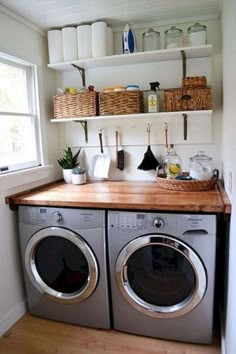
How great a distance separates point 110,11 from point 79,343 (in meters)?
2.30

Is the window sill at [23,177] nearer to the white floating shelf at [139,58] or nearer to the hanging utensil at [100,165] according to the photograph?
the hanging utensil at [100,165]

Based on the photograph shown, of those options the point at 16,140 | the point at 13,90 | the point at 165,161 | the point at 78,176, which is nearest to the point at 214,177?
the point at 165,161

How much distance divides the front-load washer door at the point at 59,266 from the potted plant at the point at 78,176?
0.59 meters

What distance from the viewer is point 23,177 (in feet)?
6.94

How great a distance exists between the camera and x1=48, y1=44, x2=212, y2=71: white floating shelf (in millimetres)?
2027

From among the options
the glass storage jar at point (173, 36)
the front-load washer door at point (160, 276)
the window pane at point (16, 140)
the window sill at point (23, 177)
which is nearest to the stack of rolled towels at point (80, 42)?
the glass storage jar at point (173, 36)

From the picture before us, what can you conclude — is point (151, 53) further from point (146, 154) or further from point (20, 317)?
point (20, 317)

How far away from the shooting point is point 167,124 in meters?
2.35

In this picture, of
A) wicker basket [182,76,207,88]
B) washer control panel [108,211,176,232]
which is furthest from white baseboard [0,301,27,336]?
wicker basket [182,76,207,88]

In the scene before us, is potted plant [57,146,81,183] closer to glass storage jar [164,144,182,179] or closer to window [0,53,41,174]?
window [0,53,41,174]

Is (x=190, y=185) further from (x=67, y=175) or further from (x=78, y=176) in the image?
(x=67, y=175)

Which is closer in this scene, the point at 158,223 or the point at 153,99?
the point at 158,223

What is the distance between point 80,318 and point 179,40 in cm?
215

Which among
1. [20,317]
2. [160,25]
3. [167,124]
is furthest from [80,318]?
[160,25]
